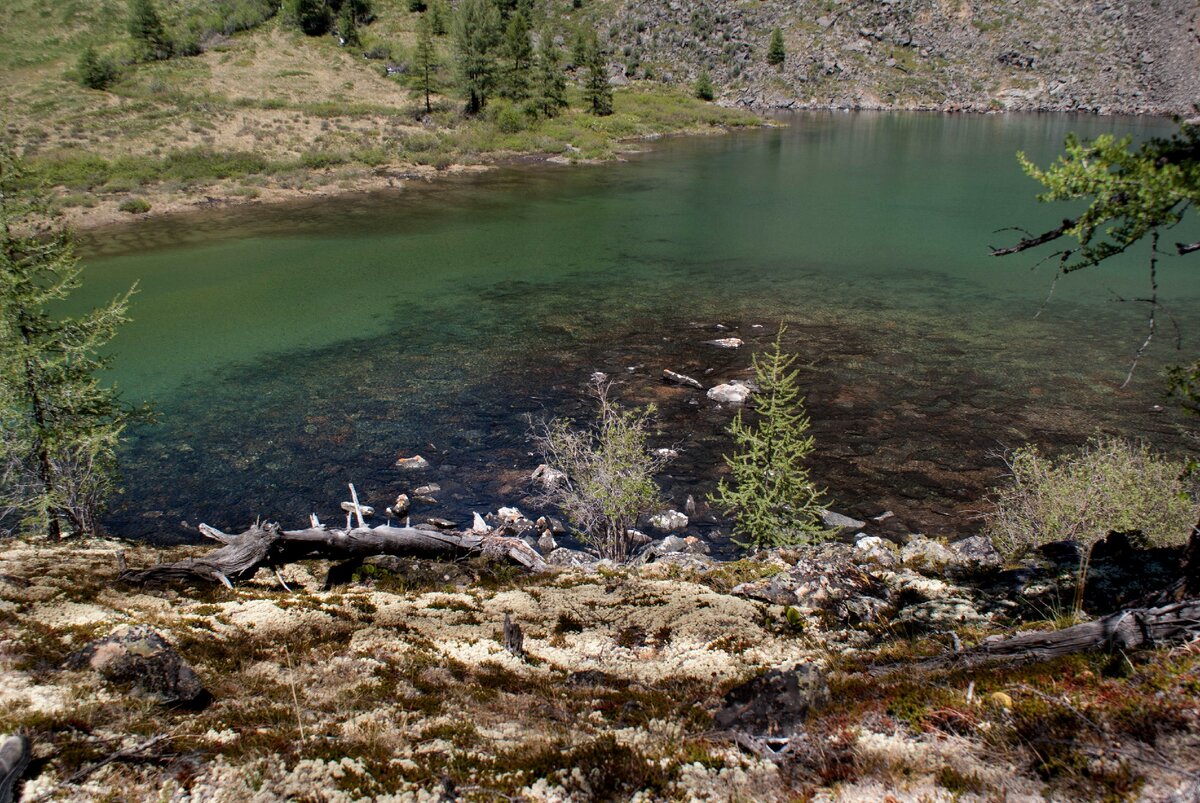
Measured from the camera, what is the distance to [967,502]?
18859 millimetres

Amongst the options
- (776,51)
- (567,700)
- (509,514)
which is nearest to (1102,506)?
(567,700)

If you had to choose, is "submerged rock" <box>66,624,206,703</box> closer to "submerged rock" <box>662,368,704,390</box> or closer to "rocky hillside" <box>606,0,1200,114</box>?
"submerged rock" <box>662,368,704,390</box>

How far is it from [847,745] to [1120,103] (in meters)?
195

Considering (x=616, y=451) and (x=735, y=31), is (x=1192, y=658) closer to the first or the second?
(x=616, y=451)

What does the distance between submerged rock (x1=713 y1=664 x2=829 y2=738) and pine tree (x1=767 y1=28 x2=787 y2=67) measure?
184 metres

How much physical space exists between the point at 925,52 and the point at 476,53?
127916 mm

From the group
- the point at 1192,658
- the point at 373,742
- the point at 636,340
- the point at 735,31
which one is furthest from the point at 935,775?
the point at 735,31

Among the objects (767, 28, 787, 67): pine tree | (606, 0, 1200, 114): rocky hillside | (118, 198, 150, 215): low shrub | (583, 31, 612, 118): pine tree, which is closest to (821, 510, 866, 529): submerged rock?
(118, 198, 150, 215): low shrub

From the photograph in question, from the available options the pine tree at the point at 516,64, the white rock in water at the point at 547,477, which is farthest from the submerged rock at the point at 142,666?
the pine tree at the point at 516,64

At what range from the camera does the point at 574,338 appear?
3102 centimetres

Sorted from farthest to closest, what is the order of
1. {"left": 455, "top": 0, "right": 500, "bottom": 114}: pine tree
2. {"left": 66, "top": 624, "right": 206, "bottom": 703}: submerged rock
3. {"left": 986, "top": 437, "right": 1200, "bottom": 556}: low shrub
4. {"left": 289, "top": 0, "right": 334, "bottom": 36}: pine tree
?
{"left": 289, "top": 0, "right": 334, "bottom": 36}: pine tree
{"left": 455, "top": 0, "right": 500, "bottom": 114}: pine tree
{"left": 986, "top": 437, "right": 1200, "bottom": 556}: low shrub
{"left": 66, "top": 624, "right": 206, "bottom": 703}: submerged rock

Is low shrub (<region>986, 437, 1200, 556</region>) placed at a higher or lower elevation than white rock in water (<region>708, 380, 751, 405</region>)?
higher

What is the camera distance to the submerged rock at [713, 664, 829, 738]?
17.7ft

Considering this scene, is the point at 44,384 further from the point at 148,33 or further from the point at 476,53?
the point at 148,33
